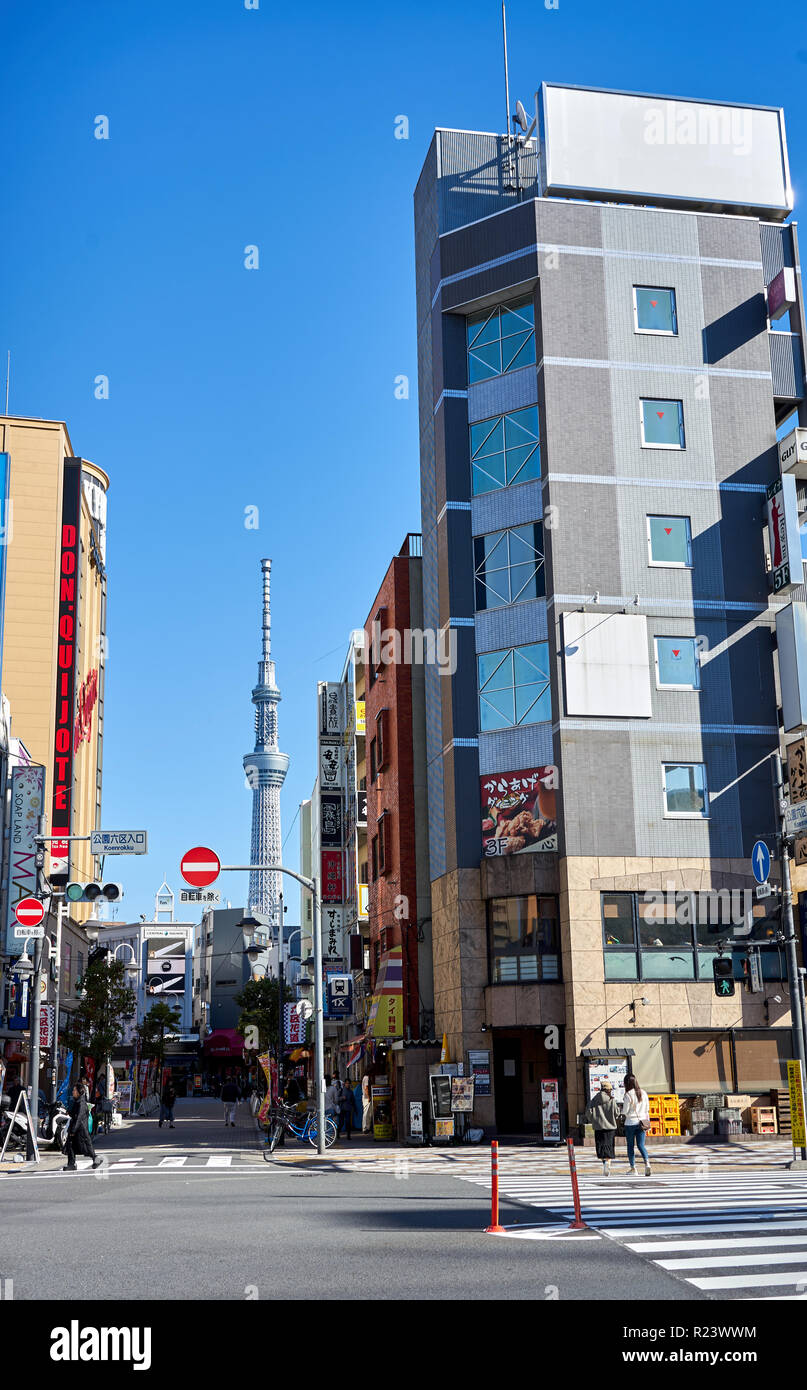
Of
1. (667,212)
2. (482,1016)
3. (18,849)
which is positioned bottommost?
(482,1016)

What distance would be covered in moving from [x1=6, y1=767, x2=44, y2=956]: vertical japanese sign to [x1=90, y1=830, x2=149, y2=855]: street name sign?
80.1 ft

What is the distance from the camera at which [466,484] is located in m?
42.8

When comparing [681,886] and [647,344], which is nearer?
[681,886]

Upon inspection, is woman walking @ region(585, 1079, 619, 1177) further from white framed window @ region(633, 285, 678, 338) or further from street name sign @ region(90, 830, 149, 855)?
white framed window @ region(633, 285, 678, 338)

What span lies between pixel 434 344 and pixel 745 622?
44.9 feet

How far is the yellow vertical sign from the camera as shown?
26.0 m

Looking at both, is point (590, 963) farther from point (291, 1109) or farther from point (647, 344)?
point (647, 344)

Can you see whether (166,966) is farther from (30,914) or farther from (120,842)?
(120,842)

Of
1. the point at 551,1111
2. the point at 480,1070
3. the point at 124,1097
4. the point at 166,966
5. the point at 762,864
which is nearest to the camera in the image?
the point at 762,864

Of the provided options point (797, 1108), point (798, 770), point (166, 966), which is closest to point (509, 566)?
point (798, 770)

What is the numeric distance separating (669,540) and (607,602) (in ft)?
9.69

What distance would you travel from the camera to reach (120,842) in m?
31.0

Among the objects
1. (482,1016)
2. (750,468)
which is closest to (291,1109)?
(482,1016)

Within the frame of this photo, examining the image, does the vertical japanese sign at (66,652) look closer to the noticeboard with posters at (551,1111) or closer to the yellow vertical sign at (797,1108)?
the noticeboard with posters at (551,1111)
